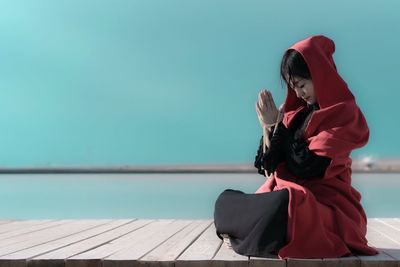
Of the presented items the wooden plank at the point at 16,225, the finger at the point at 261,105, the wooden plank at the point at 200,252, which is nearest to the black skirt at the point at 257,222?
the wooden plank at the point at 200,252

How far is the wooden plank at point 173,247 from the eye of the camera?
2345 mm

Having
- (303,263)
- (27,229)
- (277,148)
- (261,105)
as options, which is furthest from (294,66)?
(27,229)

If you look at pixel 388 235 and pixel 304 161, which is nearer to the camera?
pixel 304 161

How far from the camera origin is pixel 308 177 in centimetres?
245

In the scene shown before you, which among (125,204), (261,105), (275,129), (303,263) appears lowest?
(125,204)

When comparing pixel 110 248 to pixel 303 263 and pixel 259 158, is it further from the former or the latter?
pixel 303 263

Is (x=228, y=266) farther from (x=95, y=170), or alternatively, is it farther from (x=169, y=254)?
(x=95, y=170)

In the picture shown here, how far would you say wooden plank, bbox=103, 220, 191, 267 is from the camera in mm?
2381

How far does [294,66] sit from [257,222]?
27.7 inches

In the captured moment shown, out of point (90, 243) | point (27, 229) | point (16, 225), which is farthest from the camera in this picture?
point (16, 225)

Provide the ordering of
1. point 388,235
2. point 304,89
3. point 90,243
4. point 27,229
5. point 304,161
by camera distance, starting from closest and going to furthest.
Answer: point 304,161 → point 304,89 → point 90,243 → point 388,235 → point 27,229

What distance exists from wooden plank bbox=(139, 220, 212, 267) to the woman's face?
913 millimetres

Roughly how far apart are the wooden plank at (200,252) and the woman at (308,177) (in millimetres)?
127

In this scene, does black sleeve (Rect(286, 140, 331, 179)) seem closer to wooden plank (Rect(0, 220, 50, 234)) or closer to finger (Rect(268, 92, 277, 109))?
finger (Rect(268, 92, 277, 109))
